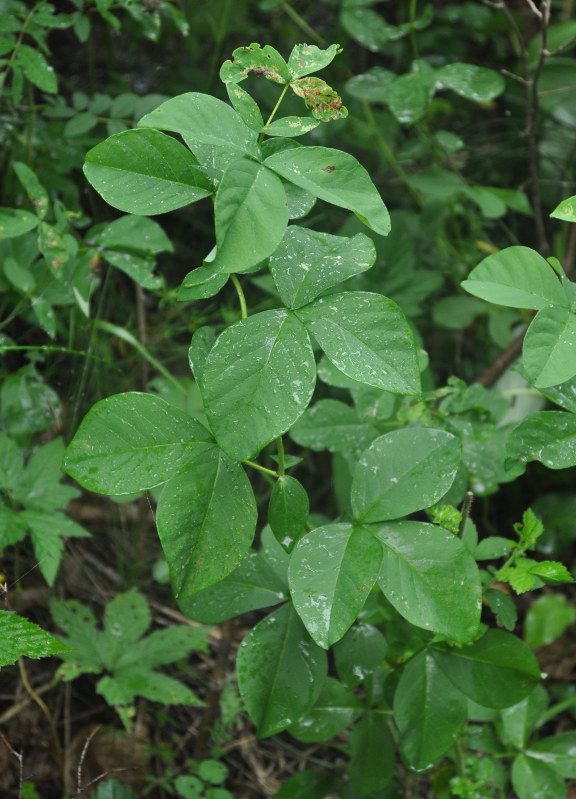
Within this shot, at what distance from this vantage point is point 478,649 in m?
1.08

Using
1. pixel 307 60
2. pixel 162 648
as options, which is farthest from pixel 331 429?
pixel 307 60

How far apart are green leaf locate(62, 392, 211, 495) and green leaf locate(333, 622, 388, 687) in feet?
1.36

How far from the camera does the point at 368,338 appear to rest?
0.85 metres

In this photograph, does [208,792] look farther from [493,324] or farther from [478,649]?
[493,324]

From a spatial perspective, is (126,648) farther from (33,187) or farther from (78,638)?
(33,187)

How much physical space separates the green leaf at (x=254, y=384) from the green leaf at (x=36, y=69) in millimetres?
942

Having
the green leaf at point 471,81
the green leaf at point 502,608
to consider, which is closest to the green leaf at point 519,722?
the green leaf at point 502,608

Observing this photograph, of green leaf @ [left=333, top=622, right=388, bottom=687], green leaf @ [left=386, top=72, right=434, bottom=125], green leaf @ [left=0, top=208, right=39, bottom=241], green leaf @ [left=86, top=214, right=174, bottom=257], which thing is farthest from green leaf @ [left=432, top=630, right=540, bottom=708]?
green leaf @ [left=386, top=72, right=434, bottom=125]

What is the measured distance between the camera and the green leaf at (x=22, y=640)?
0.92 metres

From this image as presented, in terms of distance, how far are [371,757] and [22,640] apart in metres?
0.64

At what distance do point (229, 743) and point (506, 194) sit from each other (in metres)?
1.75

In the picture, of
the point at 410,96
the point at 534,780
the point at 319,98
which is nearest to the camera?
the point at 319,98

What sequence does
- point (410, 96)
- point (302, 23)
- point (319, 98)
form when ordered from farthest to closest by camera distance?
1. point (302, 23)
2. point (410, 96)
3. point (319, 98)

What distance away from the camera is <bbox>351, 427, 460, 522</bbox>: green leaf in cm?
96
